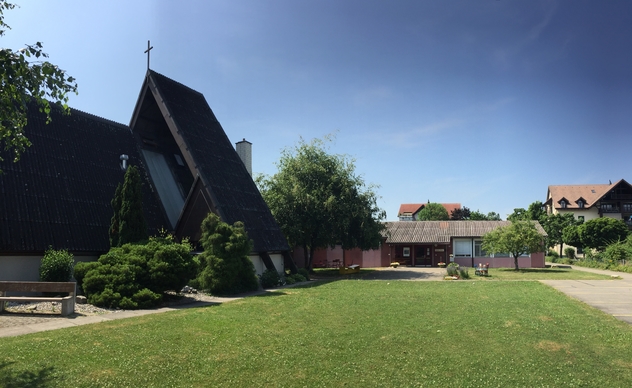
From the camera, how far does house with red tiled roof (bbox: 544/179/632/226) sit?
2776 inches

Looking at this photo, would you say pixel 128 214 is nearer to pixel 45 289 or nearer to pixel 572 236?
pixel 45 289

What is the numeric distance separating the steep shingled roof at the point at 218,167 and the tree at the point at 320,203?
6.18 m

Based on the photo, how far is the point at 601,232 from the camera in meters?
56.7

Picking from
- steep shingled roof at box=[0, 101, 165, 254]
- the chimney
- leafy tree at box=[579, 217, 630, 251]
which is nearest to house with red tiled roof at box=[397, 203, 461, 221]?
leafy tree at box=[579, 217, 630, 251]

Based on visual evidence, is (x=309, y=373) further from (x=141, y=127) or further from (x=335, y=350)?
(x=141, y=127)

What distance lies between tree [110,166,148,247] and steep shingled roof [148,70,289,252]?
11.9 feet

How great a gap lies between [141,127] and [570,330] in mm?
21374

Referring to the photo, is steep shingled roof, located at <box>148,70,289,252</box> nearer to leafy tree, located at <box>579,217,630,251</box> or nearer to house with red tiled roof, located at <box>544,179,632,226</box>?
leafy tree, located at <box>579,217,630,251</box>

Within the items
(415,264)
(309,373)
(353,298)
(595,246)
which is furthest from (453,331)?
(595,246)

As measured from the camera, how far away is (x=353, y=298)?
15469mm

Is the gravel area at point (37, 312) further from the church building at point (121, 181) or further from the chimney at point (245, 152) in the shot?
the chimney at point (245, 152)

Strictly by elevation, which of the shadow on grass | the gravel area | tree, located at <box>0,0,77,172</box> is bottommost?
the gravel area

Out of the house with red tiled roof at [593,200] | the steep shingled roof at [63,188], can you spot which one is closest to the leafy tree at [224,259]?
the steep shingled roof at [63,188]

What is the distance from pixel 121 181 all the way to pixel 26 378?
49.0 ft
